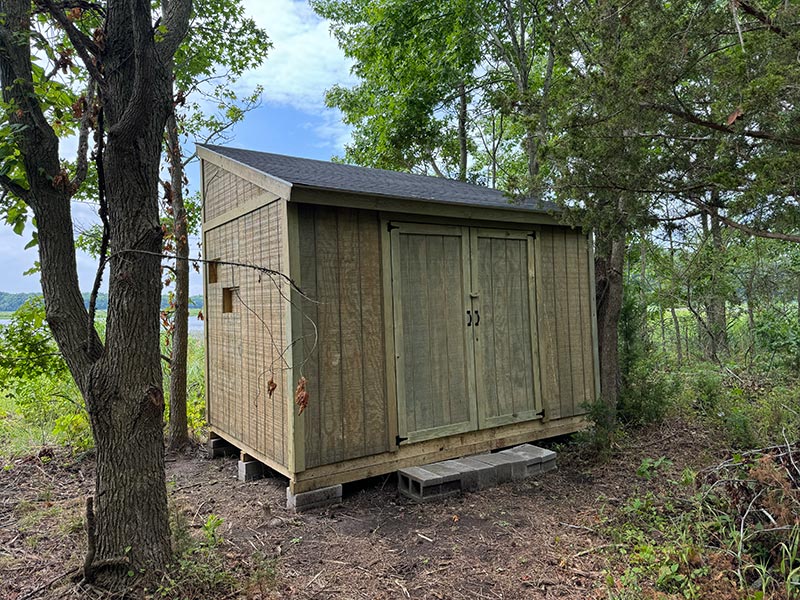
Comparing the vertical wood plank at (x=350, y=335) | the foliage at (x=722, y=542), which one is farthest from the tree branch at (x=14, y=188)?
the foliage at (x=722, y=542)

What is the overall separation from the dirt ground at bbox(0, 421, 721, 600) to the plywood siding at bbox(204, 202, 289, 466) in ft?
1.69

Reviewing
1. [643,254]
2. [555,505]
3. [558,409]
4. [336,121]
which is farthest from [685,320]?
[336,121]

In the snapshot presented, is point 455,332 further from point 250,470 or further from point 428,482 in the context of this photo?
point 250,470

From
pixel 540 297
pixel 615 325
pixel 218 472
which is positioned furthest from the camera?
pixel 615 325

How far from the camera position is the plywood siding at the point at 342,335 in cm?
362

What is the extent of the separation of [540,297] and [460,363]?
3.98 feet

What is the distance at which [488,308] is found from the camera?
15.1ft

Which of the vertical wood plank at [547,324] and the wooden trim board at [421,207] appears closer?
the wooden trim board at [421,207]

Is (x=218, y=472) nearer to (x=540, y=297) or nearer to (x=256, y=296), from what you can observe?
(x=256, y=296)

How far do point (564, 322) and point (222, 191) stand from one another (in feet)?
12.2

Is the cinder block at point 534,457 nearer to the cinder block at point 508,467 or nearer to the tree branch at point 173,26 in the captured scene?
the cinder block at point 508,467

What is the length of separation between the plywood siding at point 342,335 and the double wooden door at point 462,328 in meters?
0.19

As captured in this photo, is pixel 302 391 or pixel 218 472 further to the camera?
pixel 218 472

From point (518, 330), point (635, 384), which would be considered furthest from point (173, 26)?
point (635, 384)
